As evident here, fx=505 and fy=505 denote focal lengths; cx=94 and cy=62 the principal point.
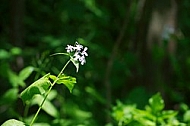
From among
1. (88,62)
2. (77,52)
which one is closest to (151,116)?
(77,52)

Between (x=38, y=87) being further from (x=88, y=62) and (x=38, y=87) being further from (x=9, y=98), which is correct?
(x=88, y=62)

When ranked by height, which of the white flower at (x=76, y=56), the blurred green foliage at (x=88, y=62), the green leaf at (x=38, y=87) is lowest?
the green leaf at (x=38, y=87)

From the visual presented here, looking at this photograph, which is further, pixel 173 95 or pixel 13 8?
pixel 13 8

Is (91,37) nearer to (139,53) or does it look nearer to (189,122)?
(139,53)

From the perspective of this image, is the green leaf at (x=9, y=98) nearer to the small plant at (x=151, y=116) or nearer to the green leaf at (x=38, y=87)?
the small plant at (x=151, y=116)

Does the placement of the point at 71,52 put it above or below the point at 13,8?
below

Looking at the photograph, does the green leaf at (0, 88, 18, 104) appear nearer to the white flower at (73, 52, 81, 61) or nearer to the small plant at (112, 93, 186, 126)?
the small plant at (112, 93, 186, 126)

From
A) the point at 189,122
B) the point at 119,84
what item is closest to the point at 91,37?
the point at 119,84

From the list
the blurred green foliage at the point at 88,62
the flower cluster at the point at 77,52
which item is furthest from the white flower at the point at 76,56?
the blurred green foliage at the point at 88,62
